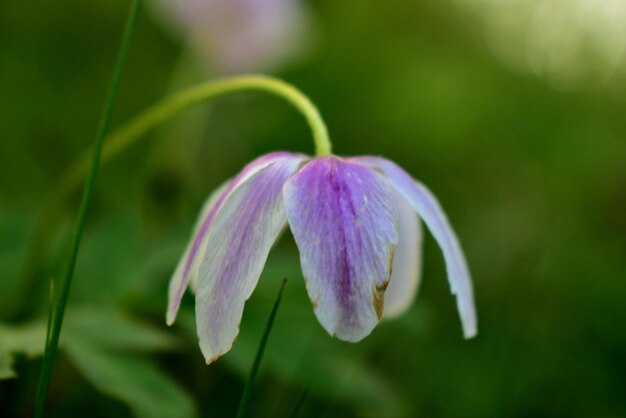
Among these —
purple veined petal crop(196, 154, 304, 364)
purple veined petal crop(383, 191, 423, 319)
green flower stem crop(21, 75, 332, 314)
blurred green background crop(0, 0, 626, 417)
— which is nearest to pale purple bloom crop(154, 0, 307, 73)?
blurred green background crop(0, 0, 626, 417)

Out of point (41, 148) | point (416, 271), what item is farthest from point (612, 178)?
point (416, 271)

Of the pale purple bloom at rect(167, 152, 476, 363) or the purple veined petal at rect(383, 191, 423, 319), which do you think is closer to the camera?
the pale purple bloom at rect(167, 152, 476, 363)

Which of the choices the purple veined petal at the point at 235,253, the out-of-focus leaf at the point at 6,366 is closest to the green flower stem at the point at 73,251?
the out-of-focus leaf at the point at 6,366

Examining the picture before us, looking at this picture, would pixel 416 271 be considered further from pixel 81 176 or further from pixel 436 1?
pixel 436 1

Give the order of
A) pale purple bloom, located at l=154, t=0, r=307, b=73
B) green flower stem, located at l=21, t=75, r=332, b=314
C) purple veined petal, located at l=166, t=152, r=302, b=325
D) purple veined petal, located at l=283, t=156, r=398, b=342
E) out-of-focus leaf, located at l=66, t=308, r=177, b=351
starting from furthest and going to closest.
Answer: pale purple bloom, located at l=154, t=0, r=307, b=73
out-of-focus leaf, located at l=66, t=308, r=177, b=351
green flower stem, located at l=21, t=75, r=332, b=314
purple veined petal, located at l=166, t=152, r=302, b=325
purple veined petal, located at l=283, t=156, r=398, b=342

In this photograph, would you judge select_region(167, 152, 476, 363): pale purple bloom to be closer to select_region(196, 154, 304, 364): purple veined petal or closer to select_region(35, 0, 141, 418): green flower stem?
select_region(196, 154, 304, 364): purple veined petal

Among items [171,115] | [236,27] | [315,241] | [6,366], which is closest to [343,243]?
[315,241]

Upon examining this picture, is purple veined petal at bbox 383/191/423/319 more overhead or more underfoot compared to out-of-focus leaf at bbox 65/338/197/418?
more overhead

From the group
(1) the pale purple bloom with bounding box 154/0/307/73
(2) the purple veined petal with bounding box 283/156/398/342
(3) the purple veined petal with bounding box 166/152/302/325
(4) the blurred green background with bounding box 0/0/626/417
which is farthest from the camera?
(1) the pale purple bloom with bounding box 154/0/307/73
